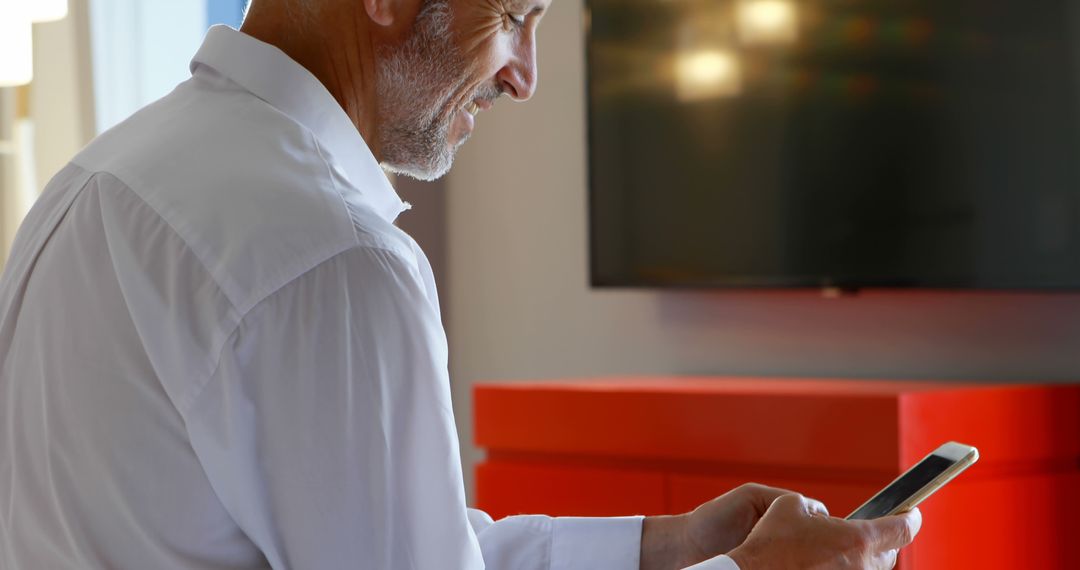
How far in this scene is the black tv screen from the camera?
247 cm

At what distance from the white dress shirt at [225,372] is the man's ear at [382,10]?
0.58 ft

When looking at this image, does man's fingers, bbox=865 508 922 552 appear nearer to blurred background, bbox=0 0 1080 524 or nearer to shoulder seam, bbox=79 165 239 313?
shoulder seam, bbox=79 165 239 313

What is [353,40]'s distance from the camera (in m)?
1.04

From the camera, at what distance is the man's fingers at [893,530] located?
109cm

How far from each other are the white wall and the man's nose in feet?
5.56

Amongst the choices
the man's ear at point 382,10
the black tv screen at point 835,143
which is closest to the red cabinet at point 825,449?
the black tv screen at point 835,143

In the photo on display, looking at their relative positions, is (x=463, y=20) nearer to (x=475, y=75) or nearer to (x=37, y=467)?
(x=475, y=75)

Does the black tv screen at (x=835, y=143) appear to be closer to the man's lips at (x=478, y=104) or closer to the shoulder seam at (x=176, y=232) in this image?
the man's lips at (x=478, y=104)

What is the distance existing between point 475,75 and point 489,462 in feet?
6.01

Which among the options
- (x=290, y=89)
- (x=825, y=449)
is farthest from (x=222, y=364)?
(x=825, y=449)

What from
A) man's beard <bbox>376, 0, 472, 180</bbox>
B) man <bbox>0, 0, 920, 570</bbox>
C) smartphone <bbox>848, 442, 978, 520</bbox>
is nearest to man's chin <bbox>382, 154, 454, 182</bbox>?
man's beard <bbox>376, 0, 472, 180</bbox>

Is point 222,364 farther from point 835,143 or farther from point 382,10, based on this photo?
point 835,143

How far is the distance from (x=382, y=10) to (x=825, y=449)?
1570 millimetres

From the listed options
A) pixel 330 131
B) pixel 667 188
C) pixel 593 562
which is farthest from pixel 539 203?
pixel 330 131
